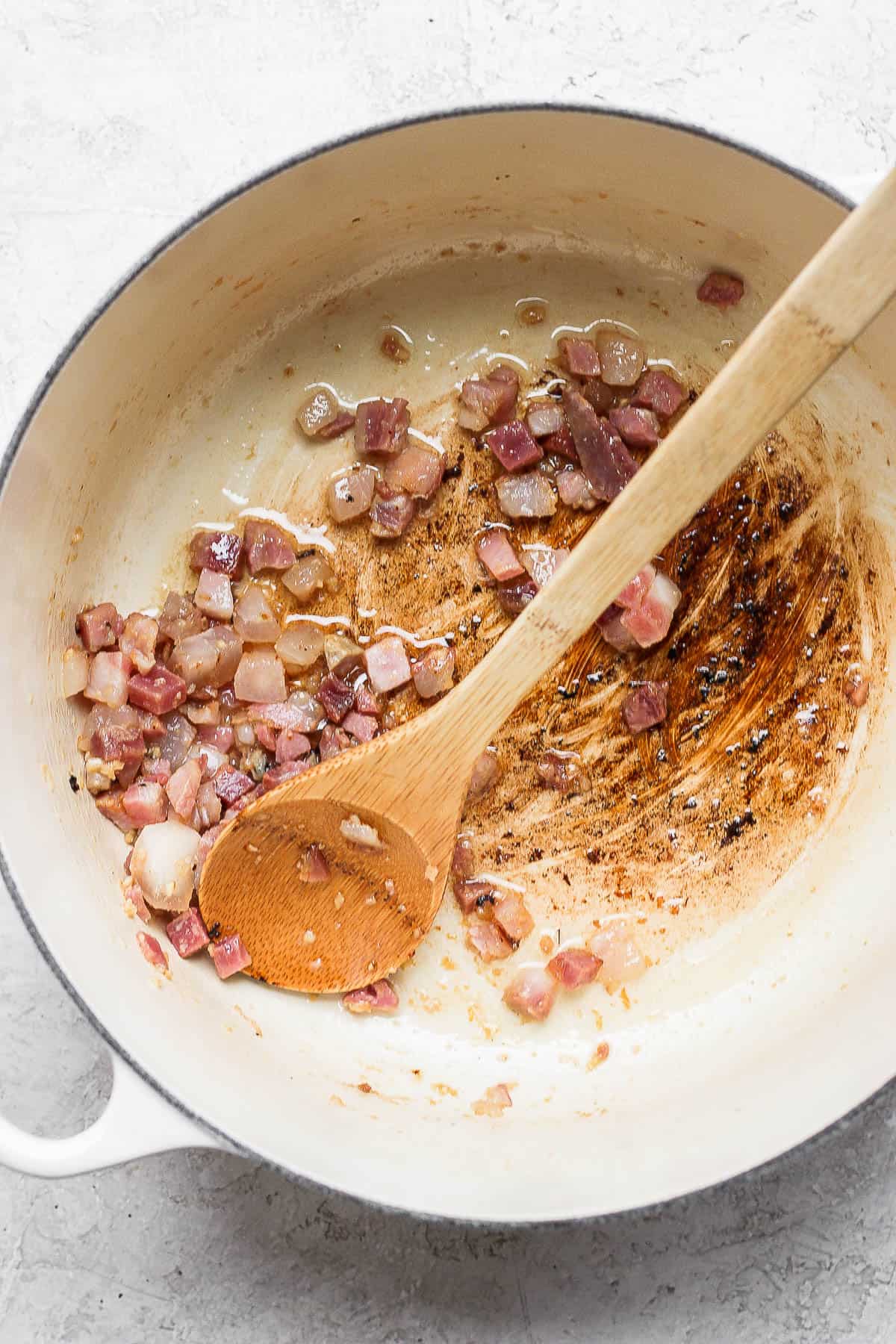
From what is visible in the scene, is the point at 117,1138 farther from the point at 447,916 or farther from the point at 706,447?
the point at 706,447

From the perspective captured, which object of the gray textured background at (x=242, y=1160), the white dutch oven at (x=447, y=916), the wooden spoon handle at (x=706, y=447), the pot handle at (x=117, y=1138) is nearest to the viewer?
the wooden spoon handle at (x=706, y=447)

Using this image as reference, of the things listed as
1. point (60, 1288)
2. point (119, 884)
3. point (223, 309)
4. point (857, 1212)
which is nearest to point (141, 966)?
point (119, 884)

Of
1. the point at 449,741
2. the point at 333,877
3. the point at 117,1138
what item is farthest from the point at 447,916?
the point at 117,1138

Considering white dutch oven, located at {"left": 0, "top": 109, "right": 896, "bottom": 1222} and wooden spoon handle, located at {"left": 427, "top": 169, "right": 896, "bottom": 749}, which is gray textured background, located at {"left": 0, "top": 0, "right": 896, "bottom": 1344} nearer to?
white dutch oven, located at {"left": 0, "top": 109, "right": 896, "bottom": 1222}

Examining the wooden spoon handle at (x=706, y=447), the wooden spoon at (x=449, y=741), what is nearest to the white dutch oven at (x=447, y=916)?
the wooden spoon at (x=449, y=741)

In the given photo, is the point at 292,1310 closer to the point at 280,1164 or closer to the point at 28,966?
the point at 280,1164

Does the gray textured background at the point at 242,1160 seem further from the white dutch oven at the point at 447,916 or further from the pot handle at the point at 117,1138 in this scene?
the pot handle at the point at 117,1138
